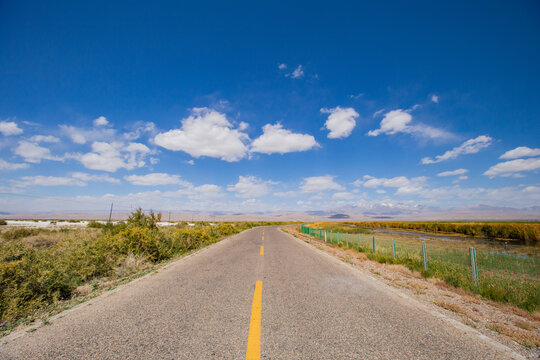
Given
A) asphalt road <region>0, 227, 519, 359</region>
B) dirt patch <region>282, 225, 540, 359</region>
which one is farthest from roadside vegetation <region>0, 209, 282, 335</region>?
dirt patch <region>282, 225, 540, 359</region>

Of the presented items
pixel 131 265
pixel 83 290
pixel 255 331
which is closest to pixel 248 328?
pixel 255 331

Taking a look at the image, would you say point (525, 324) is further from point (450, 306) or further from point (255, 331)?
point (255, 331)

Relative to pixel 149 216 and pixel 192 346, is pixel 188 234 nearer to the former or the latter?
pixel 149 216

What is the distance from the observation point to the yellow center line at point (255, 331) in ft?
8.71

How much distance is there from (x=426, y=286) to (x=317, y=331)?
4.73 meters

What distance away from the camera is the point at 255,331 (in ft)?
10.7

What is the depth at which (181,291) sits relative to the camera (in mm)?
5227

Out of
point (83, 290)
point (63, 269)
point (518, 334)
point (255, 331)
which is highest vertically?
point (63, 269)

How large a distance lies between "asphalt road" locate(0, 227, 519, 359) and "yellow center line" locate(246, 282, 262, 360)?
18 millimetres

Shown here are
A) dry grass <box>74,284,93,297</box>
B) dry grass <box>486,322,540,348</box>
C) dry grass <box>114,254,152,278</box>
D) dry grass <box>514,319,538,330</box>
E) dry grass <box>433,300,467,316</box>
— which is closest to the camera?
dry grass <box>486,322,540,348</box>

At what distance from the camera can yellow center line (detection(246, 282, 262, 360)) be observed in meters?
2.66

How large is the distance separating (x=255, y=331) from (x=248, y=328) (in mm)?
152

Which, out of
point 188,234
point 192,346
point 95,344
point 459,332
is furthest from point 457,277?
point 188,234

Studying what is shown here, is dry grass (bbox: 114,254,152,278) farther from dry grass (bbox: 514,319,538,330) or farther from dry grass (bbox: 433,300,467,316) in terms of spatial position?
dry grass (bbox: 514,319,538,330)
